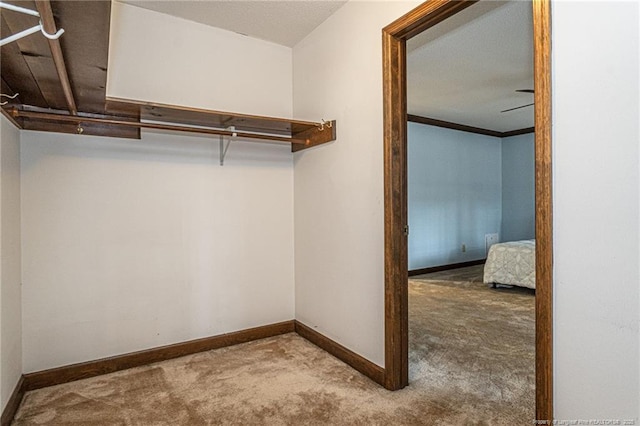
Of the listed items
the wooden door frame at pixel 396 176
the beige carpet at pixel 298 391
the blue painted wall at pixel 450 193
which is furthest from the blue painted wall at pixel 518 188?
the wooden door frame at pixel 396 176

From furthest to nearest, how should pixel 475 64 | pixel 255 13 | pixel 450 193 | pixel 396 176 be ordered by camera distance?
1. pixel 450 193
2. pixel 475 64
3. pixel 255 13
4. pixel 396 176

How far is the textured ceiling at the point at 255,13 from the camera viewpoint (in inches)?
94.0

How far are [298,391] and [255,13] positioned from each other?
8.07 feet

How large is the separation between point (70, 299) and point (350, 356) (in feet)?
6.00

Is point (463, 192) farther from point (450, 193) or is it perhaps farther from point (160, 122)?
point (160, 122)

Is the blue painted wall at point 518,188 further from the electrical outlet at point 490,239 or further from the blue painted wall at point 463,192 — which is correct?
the electrical outlet at point 490,239

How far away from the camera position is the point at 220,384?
2.19m

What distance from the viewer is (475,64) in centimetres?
336

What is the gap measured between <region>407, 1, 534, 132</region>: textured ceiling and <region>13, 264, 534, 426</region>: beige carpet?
2.32 metres

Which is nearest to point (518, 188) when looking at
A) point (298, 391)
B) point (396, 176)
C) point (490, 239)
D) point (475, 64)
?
point (490, 239)

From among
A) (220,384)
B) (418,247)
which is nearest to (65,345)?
(220,384)

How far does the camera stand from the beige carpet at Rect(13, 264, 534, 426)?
6.05 ft

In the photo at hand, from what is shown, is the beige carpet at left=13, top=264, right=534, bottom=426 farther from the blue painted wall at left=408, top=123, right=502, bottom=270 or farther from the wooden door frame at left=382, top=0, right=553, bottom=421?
the blue painted wall at left=408, top=123, right=502, bottom=270

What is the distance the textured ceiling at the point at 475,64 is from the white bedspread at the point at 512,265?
6.10 ft
